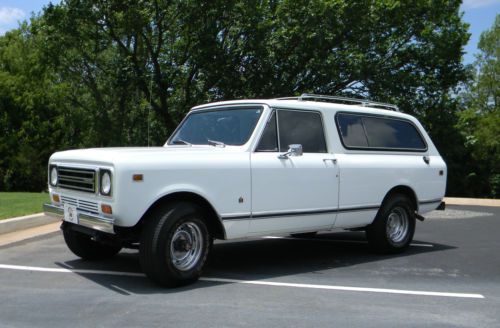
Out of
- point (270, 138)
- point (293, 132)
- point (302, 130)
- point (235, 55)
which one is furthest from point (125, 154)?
point (235, 55)

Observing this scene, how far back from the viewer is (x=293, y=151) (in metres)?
6.62

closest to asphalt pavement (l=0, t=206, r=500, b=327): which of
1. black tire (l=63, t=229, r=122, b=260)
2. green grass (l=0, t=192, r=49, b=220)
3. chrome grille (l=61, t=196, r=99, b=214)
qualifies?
black tire (l=63, t=229, r=122, b=260)

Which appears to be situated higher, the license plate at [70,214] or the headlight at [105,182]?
the headlight at [105,182]

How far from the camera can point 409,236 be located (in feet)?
26.9

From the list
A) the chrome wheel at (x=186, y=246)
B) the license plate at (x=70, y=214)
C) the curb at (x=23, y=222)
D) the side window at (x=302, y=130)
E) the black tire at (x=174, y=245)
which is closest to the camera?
the black tire at (x=174, y=245)

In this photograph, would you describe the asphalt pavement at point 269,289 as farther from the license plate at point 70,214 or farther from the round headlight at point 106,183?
the round headlight at point 106,183

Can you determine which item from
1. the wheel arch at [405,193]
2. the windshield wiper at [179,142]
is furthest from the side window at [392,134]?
the windshield wiper at [179,142]

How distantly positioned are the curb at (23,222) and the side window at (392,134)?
230 inches

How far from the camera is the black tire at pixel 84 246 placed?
7035 mm

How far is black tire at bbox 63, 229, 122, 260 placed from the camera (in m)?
7.04

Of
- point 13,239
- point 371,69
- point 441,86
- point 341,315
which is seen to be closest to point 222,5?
point 371,69

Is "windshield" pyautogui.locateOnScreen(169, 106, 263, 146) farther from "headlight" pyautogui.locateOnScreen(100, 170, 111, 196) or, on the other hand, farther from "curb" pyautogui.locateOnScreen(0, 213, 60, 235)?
"curb" pyautogui.locateOnScreen(0, 213, 60, 235)

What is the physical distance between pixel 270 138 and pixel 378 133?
6.77ft

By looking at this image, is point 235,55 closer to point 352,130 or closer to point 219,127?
point 352,130
